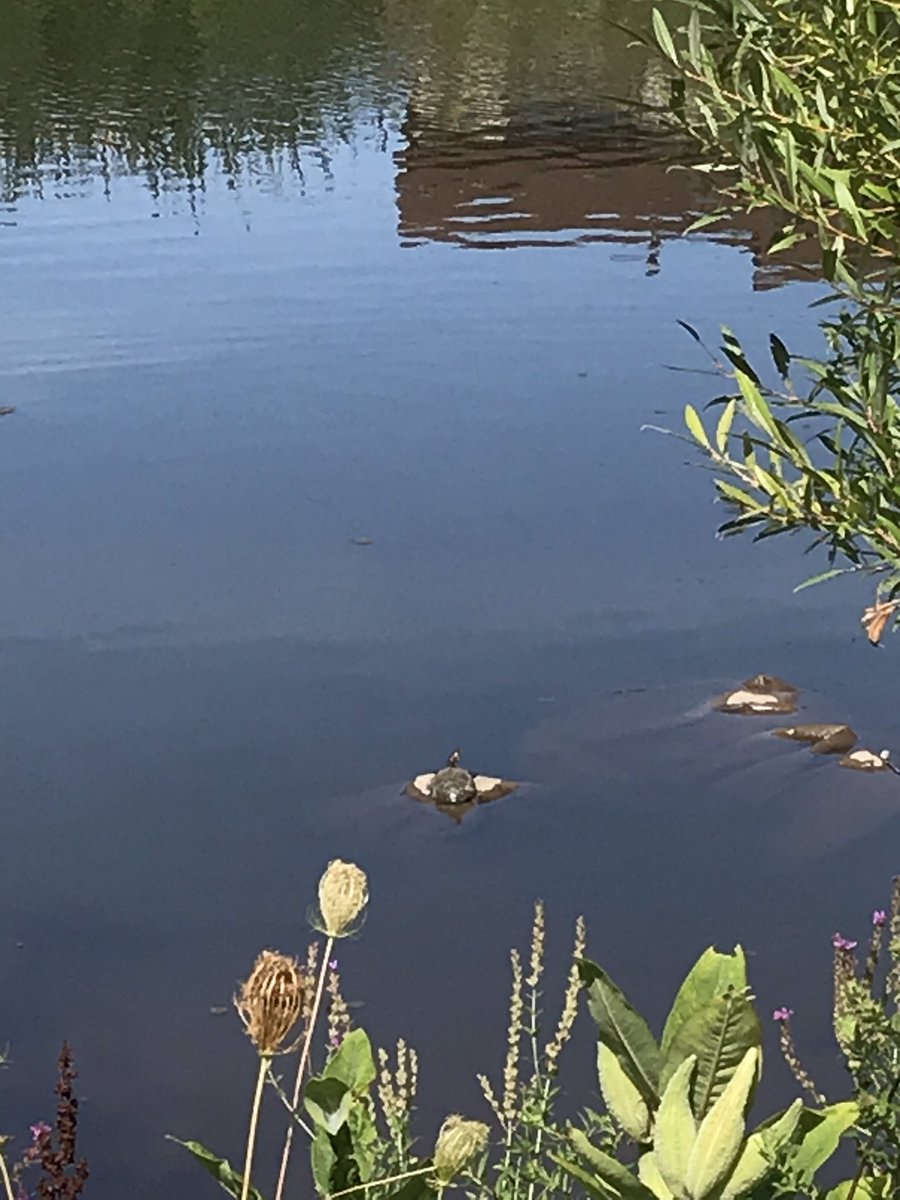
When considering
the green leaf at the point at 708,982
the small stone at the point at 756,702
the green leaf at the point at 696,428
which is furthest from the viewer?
the small stone at the point at 756,702

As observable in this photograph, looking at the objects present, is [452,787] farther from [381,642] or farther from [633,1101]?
[633,1101]

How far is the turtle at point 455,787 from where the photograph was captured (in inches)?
196

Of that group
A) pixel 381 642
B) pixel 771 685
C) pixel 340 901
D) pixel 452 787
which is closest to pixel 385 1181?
pixel 340 901

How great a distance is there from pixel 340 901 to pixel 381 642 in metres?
4.61

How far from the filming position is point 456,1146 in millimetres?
1312

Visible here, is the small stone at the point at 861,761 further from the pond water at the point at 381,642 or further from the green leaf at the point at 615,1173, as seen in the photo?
the green leaf at the point at 615,1173

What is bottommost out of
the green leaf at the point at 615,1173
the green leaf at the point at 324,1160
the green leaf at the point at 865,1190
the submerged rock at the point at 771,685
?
the submerged rock at the point at 771,685

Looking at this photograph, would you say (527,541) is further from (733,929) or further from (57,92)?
(57,92)

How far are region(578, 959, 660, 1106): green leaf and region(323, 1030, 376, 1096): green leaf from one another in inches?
9.3

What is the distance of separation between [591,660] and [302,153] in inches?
348

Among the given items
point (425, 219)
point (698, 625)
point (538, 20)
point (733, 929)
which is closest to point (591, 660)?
point (698, 625)

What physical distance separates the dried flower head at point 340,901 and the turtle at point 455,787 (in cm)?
359

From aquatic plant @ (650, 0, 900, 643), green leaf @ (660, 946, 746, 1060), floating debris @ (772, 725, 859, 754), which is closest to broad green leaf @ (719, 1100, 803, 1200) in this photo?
green leaf @ (660, 946, 746, 1060)

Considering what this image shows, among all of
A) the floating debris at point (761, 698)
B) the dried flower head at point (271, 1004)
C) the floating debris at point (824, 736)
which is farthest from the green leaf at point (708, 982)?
the floating debris at point (761, 698)
